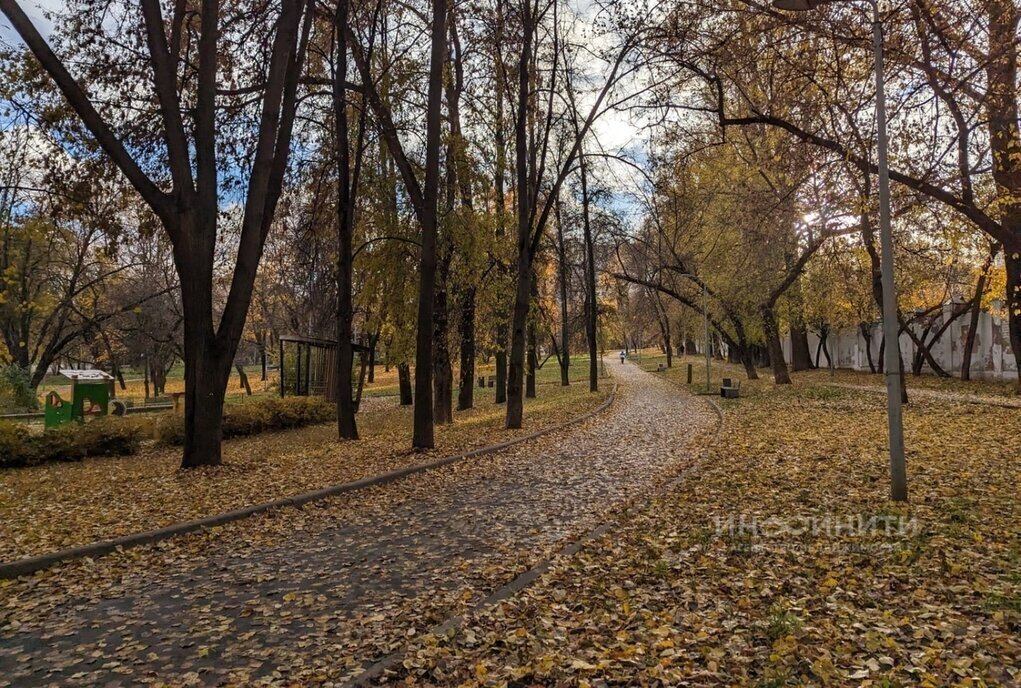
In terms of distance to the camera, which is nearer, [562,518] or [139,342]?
[562,518]

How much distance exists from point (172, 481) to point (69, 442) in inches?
203

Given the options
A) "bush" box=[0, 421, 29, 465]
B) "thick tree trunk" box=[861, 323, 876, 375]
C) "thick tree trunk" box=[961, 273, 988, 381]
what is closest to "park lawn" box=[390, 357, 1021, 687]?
"bush" box=[0, 421, 29, 465]

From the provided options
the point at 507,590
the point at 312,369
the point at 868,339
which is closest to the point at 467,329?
the point at 312,369

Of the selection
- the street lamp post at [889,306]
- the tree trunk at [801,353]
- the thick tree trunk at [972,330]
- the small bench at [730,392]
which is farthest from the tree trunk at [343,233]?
the tree trunk at [801,353]

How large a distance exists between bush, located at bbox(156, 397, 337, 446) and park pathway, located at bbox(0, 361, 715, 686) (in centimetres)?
800

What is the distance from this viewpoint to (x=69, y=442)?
42.4 feet

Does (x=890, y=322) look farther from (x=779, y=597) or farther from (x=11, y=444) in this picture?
(x=11, y=444)

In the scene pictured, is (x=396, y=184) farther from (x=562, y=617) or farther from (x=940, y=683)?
(x=940, y=683)

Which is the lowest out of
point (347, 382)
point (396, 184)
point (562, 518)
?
point (562, 518)

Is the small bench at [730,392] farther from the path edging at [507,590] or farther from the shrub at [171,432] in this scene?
the shrub at [171,432]

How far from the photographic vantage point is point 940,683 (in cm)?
326

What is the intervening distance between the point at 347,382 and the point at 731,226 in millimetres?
15470

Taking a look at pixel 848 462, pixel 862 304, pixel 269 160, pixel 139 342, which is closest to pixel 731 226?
pixel 862 304

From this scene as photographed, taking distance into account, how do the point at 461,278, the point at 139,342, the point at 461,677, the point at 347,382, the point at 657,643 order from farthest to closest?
the point at 139,342 < the point at 461,278 < the point at 347,382 < the point at 657,643 < the point at 461,677
